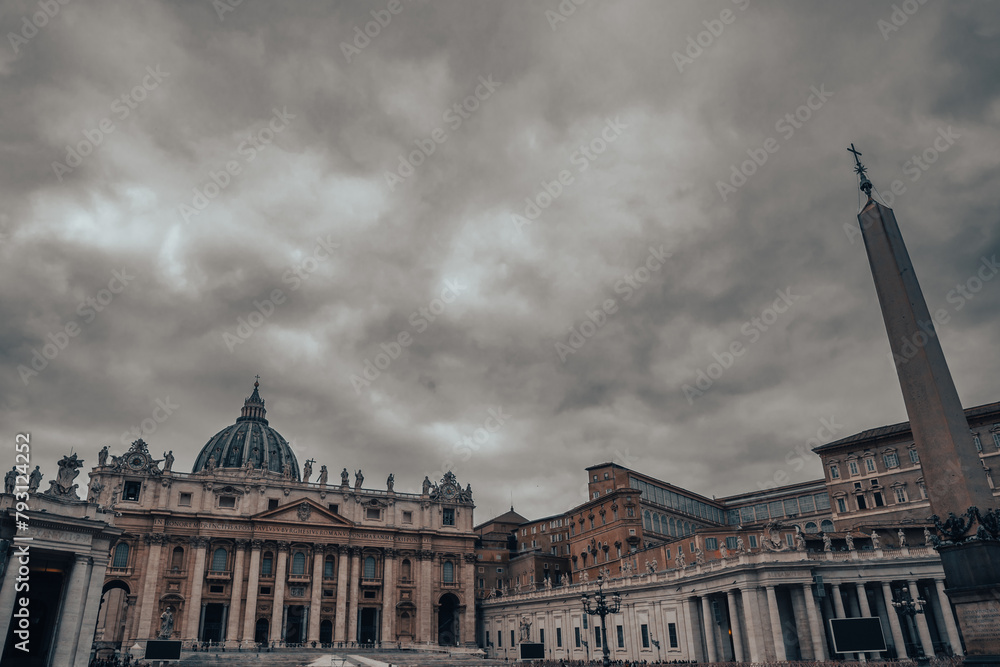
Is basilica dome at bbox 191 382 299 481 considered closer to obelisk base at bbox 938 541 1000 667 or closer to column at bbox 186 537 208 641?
column at bbox 186 537 208 641

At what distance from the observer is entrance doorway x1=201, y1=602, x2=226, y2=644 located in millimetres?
72850

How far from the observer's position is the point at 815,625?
4091cm

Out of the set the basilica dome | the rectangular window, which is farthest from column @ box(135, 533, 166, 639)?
the basilica dome

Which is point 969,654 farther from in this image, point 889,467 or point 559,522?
point 559,522

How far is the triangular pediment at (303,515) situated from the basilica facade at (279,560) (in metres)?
0.12

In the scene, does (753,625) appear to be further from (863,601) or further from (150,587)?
(150,587)

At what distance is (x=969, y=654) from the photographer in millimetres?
18016

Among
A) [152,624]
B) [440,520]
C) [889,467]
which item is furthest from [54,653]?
[889,467]

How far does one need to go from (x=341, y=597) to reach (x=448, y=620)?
649 inches

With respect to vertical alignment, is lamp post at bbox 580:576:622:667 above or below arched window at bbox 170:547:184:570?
below

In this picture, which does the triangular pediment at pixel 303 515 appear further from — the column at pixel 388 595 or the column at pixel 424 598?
the column at pixel 424 598

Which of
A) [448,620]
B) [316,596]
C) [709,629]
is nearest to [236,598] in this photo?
[316,596]

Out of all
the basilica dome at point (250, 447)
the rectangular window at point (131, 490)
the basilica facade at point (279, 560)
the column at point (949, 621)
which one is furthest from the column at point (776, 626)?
the basilica dome at point (250, 447)

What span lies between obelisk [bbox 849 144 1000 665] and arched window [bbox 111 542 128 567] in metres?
75.6
